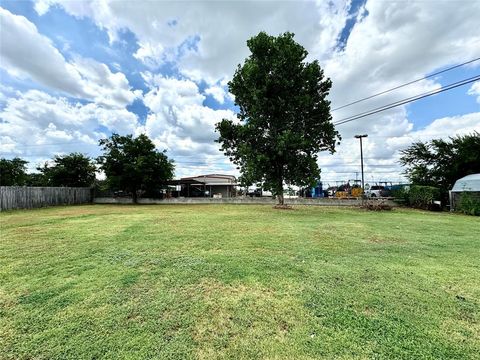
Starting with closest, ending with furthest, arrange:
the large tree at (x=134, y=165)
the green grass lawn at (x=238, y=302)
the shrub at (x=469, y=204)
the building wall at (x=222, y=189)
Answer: the green grass lawn at (x=238, y=302)
the shrub at (x=469, y=204)
the large tree at (x=134, y=165)
the building wall at (x=222, y=189)

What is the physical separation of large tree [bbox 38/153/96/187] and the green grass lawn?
72.1 ft

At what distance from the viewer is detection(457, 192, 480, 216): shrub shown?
1468 centimetres

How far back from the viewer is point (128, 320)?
2623 millimetres

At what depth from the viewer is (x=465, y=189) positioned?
16.0 metres

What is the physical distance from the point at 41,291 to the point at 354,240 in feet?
20.0

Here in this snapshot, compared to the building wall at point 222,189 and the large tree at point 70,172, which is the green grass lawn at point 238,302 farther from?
the building wall at point 222,189

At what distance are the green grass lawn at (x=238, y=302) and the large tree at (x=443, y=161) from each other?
1746cm

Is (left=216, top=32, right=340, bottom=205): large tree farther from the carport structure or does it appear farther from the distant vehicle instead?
the carport structure

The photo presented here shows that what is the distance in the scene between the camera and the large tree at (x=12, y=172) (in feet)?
76.4

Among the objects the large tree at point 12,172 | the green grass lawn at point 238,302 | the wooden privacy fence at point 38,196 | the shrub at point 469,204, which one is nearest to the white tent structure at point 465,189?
the shrub at point 469,204

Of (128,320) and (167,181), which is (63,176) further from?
(128,320)

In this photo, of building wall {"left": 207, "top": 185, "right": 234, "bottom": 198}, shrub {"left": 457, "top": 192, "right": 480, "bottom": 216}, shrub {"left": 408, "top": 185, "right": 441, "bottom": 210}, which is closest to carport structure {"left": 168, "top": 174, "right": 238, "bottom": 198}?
building wall {"left": 207, "top": 185, "right": 234, "bottom": 198}

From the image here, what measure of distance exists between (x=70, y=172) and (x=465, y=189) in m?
30.6

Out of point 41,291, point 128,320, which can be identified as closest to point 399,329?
point 128,320
